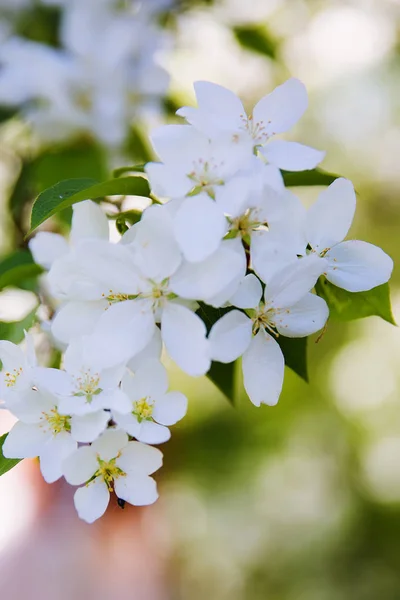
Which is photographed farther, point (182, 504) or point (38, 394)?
point (182, 504)

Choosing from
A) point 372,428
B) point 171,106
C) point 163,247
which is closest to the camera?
point 163,247

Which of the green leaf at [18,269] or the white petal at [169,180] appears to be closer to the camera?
the white petal at [169,180]

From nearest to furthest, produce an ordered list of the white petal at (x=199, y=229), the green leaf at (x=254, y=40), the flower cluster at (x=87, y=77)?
1. the white petal at (x=199, y=229)
2. the flower cluster at (x=87, y=77)
3. the green leaf at (x=254, y=40)

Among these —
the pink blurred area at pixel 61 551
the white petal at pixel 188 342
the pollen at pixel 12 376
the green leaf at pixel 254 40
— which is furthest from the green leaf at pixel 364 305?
the pink blurred area at pixel 61 551

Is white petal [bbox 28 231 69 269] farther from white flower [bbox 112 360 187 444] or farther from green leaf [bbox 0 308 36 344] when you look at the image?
white flower [bbox 112 360 187 444]

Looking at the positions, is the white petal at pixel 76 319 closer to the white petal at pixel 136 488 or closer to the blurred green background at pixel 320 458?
the white petal at pixel 136 488

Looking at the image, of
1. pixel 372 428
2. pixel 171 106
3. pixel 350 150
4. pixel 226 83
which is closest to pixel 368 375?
pixel 372 428

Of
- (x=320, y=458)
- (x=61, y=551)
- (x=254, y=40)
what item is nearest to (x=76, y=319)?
(x=254, y=40)

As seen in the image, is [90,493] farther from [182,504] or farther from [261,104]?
[182,504]
